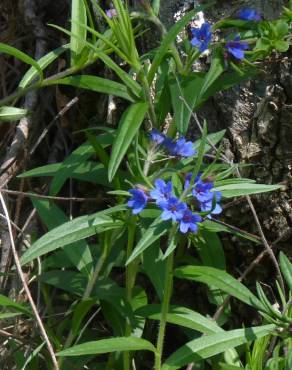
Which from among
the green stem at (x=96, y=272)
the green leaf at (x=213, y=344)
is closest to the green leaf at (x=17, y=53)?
the green stem at (x=96, y=272)

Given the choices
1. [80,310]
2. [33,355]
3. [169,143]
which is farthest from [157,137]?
[33,355]

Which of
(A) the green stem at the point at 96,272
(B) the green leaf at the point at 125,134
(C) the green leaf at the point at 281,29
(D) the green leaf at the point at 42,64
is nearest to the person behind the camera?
(B) the green leaf at the point at 125,134

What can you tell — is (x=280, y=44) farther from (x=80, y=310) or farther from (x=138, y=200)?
(x=80, y=310)

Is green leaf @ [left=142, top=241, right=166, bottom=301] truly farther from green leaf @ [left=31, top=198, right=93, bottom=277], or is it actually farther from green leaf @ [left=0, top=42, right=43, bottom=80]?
green leaf @ [left=0, top=42, right=43, bottom=80]

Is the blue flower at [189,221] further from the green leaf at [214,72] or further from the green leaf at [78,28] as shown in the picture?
the green leaf at [78,28]

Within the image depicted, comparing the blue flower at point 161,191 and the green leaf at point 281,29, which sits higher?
the green leaf at point 281,29

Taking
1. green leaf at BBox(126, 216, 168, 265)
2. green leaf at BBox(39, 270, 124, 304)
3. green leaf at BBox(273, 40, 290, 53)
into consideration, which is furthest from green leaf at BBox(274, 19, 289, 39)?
green leaf at BBox(39, 270, 124, 304)
